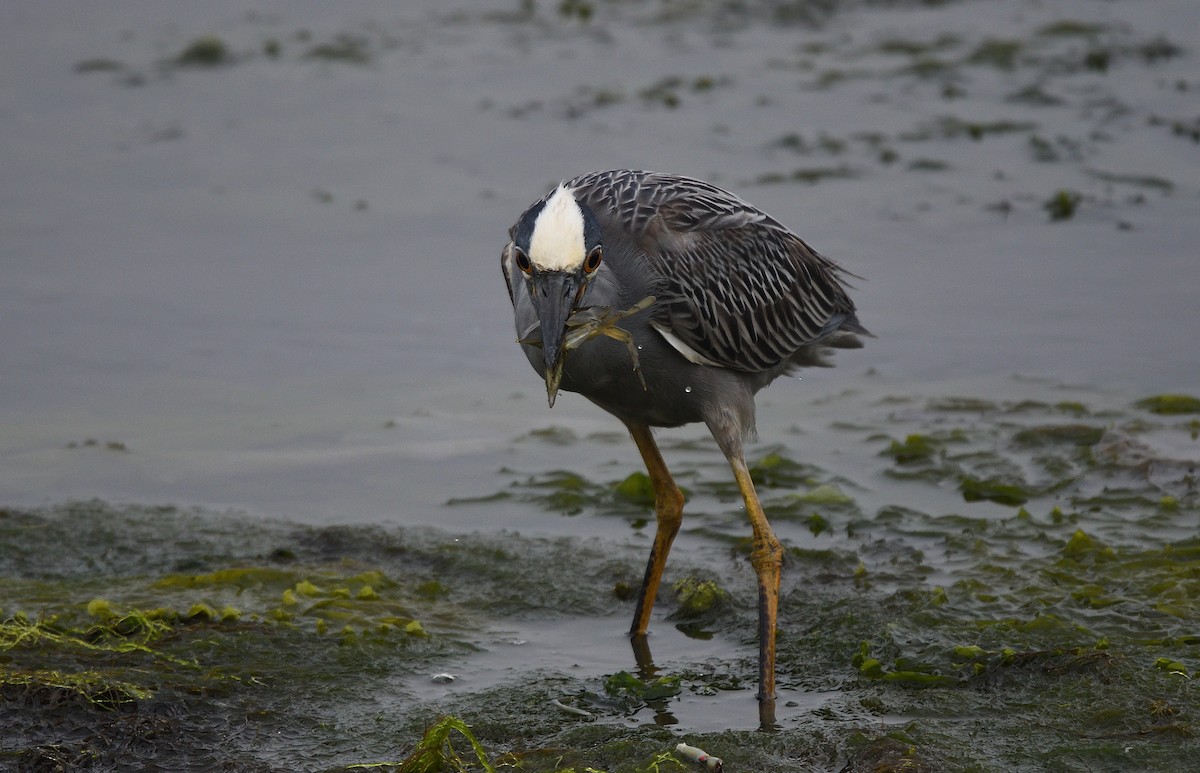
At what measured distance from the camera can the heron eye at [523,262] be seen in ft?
17.9

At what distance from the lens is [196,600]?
21.3 ft

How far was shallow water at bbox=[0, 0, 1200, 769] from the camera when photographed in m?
7.78

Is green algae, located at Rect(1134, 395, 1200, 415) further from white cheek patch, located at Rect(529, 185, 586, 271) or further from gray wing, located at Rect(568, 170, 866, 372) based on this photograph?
white cheek patch, located at Rect(529, 185, 586, 271)

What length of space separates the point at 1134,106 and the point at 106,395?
9.25 metres

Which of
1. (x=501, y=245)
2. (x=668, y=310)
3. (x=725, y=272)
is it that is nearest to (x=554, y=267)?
(x=668, y=310)

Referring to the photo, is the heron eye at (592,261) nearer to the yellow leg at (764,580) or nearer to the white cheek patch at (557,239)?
the white cheek patch at (557,239)

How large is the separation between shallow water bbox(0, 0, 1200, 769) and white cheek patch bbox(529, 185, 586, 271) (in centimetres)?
164

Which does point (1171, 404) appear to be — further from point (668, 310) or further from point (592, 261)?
point (592, 261)

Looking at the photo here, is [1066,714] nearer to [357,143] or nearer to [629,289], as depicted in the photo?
[629,289]

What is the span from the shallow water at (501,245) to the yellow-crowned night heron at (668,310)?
0.81 meters

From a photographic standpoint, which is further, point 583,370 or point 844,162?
point 844,162

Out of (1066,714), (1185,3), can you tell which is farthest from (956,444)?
(1185,3)

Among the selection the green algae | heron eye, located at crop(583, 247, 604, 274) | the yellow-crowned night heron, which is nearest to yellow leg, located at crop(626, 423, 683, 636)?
the yellow-crowned night heron

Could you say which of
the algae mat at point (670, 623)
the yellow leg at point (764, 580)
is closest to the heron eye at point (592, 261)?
the yellow leg at point (764, 580)
